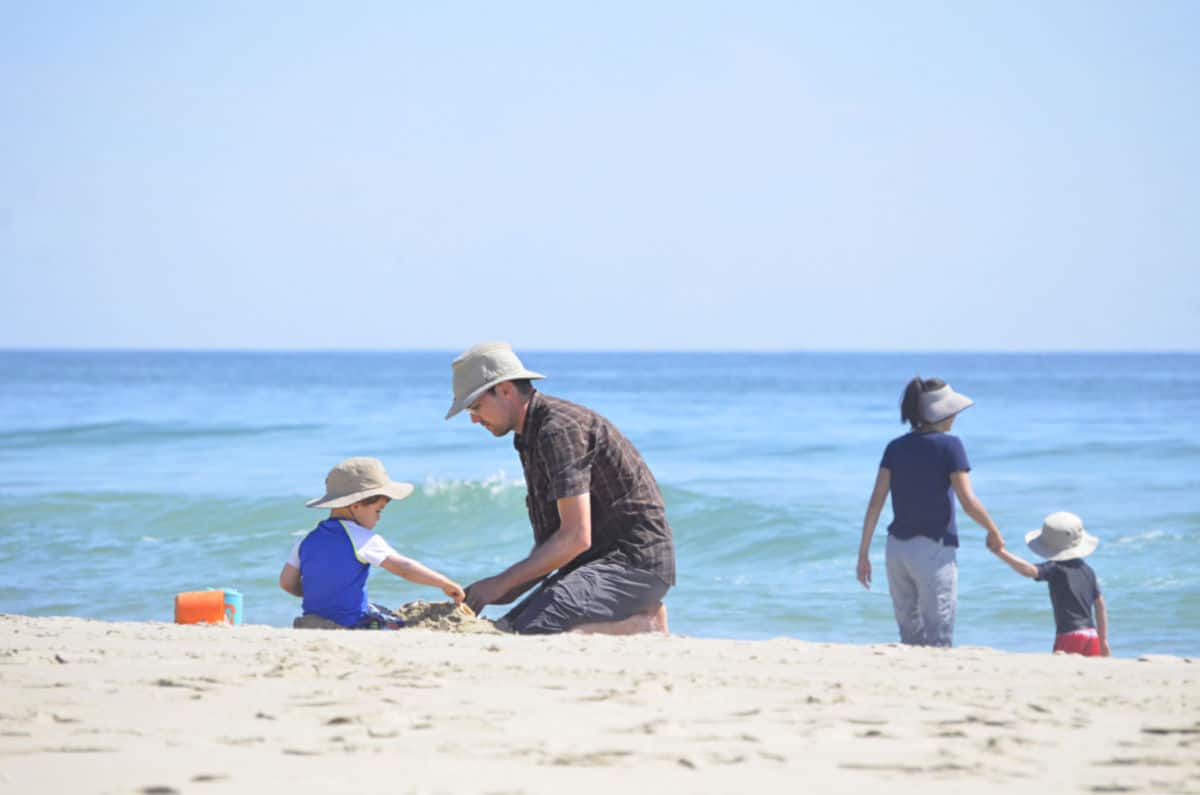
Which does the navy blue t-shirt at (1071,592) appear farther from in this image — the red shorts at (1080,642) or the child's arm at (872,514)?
the child's arm at (872,514)

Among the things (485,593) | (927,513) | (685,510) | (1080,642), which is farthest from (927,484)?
(685,510)

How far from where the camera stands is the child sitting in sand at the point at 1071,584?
247 inches

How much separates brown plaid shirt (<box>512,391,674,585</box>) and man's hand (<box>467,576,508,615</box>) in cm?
26

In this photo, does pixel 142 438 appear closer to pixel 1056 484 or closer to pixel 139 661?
Result: pixel 1056 484

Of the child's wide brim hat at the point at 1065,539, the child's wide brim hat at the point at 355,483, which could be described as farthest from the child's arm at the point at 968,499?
the child's wide brim hat at the point at 355,483

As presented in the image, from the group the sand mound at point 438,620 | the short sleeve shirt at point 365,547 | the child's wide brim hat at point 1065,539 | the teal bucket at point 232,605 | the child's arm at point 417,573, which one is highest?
the child's wide brim hat at point 1065,539

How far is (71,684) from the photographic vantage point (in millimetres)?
4465

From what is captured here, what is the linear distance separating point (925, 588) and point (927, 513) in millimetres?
338

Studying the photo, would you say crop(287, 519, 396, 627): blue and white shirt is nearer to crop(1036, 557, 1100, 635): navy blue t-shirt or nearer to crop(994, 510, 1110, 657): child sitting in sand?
crop(994, 510, 1110, 657): child sitting in sand

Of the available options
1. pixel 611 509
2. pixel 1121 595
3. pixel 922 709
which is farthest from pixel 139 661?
pixel 1121 595

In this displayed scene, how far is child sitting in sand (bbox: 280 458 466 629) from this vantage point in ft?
19.1

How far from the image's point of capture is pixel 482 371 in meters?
5.74

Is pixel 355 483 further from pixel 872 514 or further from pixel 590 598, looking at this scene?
pixel 872 514

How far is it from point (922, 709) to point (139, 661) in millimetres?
2747
